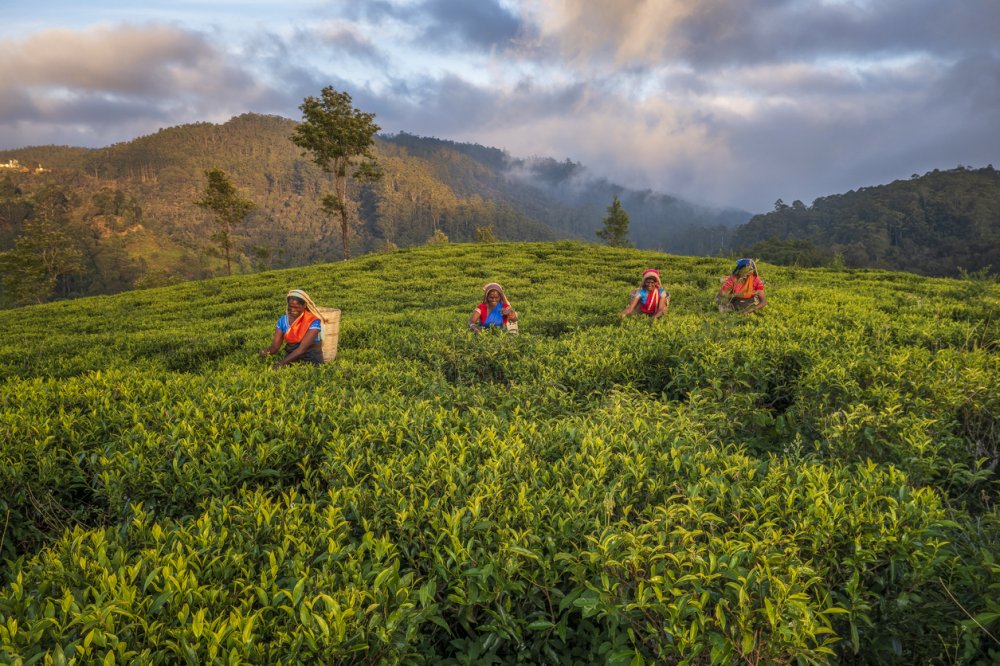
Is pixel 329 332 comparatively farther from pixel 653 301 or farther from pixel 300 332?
pixel 653 301

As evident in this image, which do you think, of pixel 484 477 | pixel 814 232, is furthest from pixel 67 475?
pixel 814 232

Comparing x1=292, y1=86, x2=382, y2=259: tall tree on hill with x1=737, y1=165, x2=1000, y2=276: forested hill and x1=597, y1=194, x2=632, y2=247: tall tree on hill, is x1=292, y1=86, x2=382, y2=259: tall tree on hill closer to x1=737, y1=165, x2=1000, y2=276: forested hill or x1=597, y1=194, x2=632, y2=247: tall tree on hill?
x1=597, y1=194, x2=632, y2=247: tall tree on hill

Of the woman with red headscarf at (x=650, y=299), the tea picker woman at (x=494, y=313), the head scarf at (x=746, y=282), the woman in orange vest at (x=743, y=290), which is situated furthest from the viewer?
the head scarf at (x=746, y=282)

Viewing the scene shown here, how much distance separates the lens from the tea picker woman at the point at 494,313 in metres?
8.51

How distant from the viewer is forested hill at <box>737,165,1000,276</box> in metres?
72.1

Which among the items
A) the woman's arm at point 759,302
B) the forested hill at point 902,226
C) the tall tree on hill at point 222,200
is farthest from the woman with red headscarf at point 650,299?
the forested hill at point 902,226

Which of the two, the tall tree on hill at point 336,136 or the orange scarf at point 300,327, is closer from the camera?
the orange scarf at point 300,327

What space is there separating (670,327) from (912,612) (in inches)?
197

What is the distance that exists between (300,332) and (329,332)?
453 mm

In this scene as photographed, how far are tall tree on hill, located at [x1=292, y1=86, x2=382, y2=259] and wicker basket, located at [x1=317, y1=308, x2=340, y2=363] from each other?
2808cm

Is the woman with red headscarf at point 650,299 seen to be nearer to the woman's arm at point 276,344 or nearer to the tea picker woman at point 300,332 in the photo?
the tea picker woman at point 300,332

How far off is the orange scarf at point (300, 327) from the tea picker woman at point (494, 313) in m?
2.69

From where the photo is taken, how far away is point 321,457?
3.56m

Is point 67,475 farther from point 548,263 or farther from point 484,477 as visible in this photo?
point 548,263
